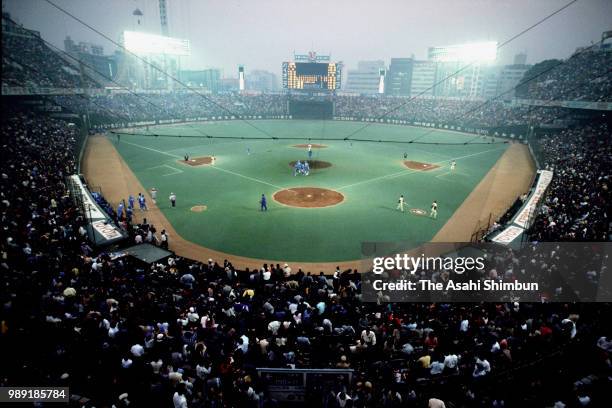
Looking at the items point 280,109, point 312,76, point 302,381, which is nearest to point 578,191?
point 302,381

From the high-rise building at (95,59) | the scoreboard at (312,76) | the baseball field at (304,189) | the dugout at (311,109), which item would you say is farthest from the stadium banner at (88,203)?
the high-rise building at (95,59)

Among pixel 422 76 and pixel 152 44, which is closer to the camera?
pixel 152 44

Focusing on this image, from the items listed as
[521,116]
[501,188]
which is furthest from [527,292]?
[521,116]

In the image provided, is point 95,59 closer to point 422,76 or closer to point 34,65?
point 34,65

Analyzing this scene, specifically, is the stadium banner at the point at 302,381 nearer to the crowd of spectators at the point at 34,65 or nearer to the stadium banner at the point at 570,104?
the crowd of spectators at the point at 34,65

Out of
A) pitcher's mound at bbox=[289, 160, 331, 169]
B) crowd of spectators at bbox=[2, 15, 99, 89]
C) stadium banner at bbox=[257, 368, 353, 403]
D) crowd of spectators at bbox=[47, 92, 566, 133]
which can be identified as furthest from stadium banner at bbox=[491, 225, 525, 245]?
crowd of spectators at bbox=[2, 15, 99, 89]

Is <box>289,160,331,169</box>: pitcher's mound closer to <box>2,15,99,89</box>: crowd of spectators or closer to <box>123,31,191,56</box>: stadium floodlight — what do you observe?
<box>2,15,99,89</box>: crowd of spectators
